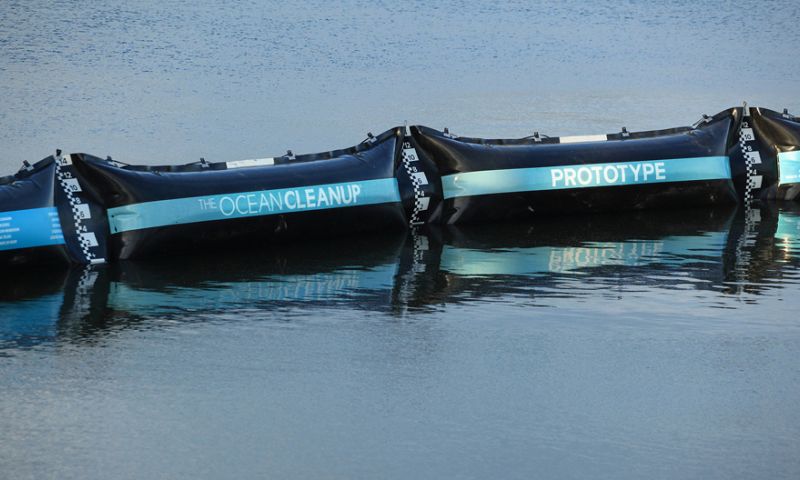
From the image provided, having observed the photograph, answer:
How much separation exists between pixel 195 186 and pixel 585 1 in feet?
112

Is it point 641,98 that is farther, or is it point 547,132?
point 641,98

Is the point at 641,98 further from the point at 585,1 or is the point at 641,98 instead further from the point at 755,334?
the point at 585,1

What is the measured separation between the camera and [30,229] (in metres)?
10.2

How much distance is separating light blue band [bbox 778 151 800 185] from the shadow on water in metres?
0.99

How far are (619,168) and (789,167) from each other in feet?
6.97

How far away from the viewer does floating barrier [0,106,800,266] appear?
34.2ft

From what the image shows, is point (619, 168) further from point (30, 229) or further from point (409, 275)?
point (30, 229)

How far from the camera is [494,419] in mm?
6895

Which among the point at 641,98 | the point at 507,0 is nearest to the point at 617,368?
the point at 641,98

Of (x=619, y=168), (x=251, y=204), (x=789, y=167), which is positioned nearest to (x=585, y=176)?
(x=619, y=168)

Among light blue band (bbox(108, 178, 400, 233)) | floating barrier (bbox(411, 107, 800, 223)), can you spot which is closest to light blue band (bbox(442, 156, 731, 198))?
floating barrier (bbox(411, 107, 800, 223))

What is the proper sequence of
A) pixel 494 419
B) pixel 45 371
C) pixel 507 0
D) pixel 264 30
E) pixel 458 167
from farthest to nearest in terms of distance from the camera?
1. pixel 507 0
2. pixel 264 30
3. pixel 458 167
4. pixel 45 371
5. pixel 494 419

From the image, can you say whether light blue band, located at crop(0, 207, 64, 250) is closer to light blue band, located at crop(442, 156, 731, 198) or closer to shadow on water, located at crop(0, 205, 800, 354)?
shadow on water, located at crop(0, 205, 800, 354)

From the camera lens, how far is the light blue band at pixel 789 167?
43.5 ft
